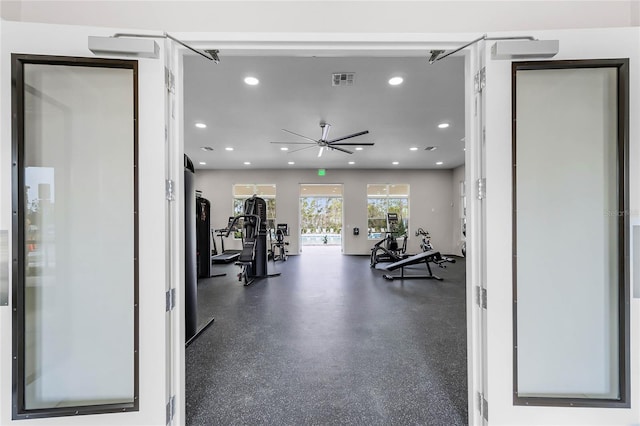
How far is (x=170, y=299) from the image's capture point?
1380mm

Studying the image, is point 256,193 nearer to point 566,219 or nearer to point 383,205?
point 383,205

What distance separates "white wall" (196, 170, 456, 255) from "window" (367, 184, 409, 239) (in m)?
0.20

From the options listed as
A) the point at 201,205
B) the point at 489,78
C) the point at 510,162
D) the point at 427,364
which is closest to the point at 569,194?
the point at 510,162

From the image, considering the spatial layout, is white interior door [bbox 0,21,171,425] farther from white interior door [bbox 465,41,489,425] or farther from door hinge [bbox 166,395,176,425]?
white interior door [bbox 465,41,489,425]

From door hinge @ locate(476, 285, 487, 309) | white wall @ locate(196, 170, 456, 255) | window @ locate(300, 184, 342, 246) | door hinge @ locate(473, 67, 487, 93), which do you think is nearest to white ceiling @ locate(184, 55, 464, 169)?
door hinge @ locate(473, 67, 487, 93)

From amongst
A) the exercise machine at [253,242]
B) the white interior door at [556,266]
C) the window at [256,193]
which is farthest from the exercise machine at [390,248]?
the white interior door at [556,266]

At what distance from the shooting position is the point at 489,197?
135 cm

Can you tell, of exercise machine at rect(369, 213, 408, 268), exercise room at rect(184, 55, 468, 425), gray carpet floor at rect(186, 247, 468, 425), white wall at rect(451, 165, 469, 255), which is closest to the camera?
gray carpet floor at rect(186, 247, 468, 425)

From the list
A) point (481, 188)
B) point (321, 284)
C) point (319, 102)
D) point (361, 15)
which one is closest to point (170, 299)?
point (481, 188)

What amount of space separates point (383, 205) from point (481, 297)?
27.0 ft

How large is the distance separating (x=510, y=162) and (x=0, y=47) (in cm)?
273

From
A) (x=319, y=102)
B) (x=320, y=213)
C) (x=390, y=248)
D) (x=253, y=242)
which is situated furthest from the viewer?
(x=320, y=213)

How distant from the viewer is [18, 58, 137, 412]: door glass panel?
135 centimetres

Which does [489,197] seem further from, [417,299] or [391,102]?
[417,299]
